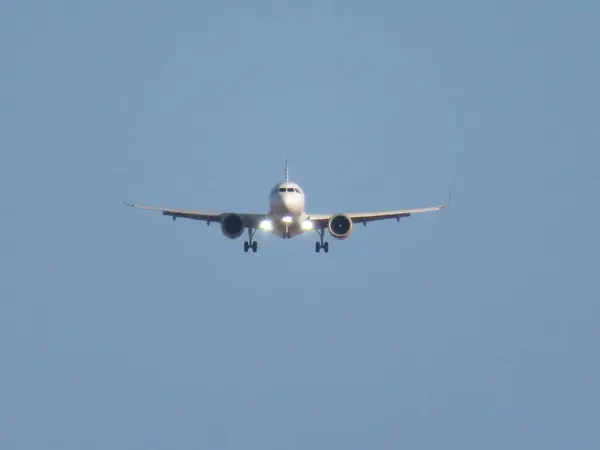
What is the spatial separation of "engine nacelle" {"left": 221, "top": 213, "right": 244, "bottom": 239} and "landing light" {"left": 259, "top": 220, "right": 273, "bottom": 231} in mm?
2119

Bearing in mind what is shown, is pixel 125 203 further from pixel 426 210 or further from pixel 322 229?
pixel 426 210

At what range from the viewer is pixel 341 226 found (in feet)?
315

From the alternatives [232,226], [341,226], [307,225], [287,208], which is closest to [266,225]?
[307,225]

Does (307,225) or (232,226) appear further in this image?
(307,225)

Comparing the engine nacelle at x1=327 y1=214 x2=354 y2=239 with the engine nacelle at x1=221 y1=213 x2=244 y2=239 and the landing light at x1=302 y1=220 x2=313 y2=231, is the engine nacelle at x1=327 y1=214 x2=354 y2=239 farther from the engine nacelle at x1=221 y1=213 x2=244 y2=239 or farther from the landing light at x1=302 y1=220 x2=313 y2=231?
the engine nacelle at x1=221 y1=213 x2=244 y2=239

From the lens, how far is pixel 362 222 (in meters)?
105

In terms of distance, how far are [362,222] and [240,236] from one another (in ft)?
40.8

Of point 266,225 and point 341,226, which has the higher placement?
point 266,225

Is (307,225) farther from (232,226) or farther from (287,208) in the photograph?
(232,226)

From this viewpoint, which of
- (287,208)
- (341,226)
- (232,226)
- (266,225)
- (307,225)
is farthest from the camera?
(266,225)

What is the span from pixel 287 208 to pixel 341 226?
4797mm

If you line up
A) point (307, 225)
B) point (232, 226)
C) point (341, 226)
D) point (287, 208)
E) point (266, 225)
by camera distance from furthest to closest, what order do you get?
point (266, 225), point (307, 225), point (341, 226), point (232, 226), point (287, 208)

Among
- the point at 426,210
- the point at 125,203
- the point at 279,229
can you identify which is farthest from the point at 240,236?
the point at 426,210

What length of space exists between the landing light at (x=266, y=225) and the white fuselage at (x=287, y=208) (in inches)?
8.5
